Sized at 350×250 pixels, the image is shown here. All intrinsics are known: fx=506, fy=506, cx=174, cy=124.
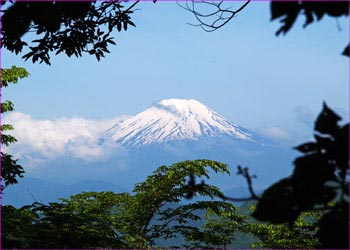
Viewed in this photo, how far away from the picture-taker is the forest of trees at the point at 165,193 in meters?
1.72

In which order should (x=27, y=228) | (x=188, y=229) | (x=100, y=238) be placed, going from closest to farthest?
(x=27, y=228) → (x=100, y=238) → (x=188, y=229)

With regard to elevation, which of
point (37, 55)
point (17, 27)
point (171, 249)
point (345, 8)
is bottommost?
point (171, 249)

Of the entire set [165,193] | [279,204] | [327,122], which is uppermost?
[165,193]

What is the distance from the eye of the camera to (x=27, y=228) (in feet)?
24.6

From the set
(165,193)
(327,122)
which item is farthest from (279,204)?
(165,193)

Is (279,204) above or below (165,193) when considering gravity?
below

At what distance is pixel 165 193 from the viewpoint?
14672 mm

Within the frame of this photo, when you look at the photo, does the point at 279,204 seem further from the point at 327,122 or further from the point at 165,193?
the point at 165,193

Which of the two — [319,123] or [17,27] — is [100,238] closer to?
[17,27]

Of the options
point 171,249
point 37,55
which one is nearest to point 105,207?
point 171,249

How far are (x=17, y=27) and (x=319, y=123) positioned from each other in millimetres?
1589

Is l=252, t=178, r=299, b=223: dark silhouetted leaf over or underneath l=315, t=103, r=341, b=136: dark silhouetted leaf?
underneath

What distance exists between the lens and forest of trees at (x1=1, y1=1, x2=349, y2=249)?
1723mm

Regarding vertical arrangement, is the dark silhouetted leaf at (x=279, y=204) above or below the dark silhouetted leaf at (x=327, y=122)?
below
